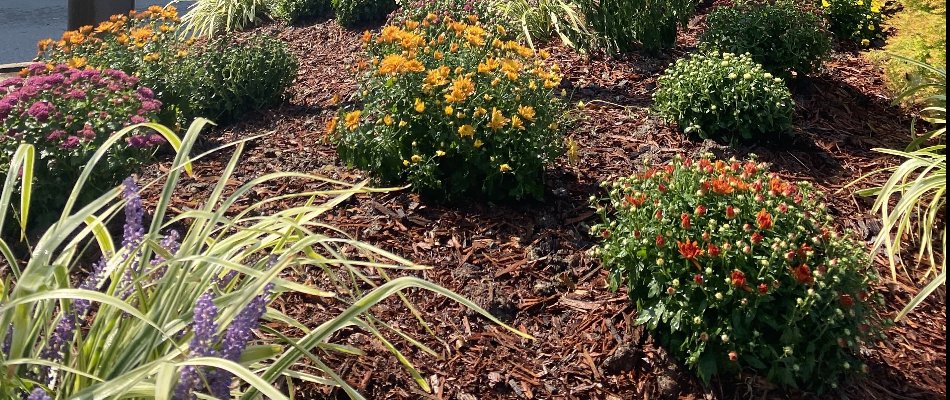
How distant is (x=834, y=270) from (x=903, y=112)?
254 cm

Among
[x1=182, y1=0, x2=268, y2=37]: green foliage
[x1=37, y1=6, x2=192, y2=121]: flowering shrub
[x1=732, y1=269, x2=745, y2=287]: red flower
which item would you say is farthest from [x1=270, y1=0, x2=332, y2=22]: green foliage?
[x1=732, y1=269, x2=745, y2=287]: red flower

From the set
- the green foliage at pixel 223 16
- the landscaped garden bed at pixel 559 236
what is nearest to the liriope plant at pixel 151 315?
the landscaped garden bed at pixel 559 236

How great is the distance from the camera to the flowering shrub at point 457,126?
3.69m

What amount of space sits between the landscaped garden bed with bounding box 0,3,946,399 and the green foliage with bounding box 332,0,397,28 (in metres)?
1.62

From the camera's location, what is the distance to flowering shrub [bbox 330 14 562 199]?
3.69 m

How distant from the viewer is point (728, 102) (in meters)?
4.26

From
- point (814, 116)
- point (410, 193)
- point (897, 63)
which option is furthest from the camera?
point (897, 63)

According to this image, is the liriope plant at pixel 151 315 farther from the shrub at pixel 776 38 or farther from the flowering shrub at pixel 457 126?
the shrub at pixel 776 38

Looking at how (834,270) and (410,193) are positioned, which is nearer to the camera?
(834,270)

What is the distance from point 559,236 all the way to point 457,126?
633 millimetres

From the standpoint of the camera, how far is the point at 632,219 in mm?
3117

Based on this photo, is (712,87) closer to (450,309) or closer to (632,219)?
(632,219)

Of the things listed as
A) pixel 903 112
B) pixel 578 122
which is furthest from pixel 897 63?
pixel 578 122

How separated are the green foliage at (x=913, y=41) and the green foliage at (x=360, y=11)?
3.68 m
